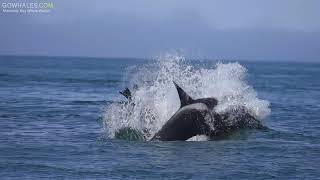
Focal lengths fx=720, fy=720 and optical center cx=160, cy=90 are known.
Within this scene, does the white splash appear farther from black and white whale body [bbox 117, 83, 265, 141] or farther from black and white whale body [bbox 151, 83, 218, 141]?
black and white whale body [bbox 151, 83, 218, 141]

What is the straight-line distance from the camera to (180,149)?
78.3 ft

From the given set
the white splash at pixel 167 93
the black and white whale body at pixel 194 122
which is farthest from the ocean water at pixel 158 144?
the black and white whale body at pixel 194 122

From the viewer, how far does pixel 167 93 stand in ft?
97.1

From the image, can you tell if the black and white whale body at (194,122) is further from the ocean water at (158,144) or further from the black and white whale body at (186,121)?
the ocean water at (158,144)

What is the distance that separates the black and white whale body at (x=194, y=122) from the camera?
2511cm

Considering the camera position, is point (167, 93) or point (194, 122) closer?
point (194, 122)

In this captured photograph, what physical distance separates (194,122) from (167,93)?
4.63 metres

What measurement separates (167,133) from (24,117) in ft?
35.8

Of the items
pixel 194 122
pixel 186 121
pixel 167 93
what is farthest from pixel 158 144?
pixel 167 93

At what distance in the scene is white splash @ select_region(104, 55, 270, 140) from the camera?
91.5ft

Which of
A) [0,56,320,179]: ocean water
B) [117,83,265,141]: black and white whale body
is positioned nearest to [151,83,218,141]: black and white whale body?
[117,83,265,141]: black and white whale body

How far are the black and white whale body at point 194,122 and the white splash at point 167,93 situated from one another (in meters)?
0.58

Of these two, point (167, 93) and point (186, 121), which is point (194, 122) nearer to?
point (186, 121)

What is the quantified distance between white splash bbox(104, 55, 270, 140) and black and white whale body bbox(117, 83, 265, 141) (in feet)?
1.90
